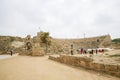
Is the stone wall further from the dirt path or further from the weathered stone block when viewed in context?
the dirt path

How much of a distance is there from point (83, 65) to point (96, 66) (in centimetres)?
162

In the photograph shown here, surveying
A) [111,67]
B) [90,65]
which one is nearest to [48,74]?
[90,65]

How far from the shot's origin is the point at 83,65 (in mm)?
10172

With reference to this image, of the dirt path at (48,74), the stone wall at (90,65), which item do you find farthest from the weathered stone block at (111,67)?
the dirt path at (48,74)

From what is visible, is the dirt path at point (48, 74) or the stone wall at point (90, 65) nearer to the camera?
the dirt path at point (48, 74)

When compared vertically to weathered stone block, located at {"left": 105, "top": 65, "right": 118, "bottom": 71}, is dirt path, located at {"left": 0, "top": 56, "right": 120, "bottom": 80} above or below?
below

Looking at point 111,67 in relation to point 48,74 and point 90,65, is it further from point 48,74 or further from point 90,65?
point 48,74

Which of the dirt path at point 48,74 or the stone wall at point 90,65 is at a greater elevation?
the stone wall at point 90,65

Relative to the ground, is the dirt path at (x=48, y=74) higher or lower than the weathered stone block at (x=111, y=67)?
lower

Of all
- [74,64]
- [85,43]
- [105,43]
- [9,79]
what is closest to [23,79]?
[9,79]

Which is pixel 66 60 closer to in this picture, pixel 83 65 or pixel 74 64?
pixel 74 64

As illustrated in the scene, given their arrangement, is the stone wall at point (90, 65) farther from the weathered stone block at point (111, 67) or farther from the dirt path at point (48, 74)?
the dirt path at point (48, 74)

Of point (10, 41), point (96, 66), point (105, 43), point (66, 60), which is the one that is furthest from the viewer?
point (10, 41)

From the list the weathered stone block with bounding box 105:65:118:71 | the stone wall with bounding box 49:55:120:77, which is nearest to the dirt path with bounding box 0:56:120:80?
the stone wall with bounding box 49:55:120:77
